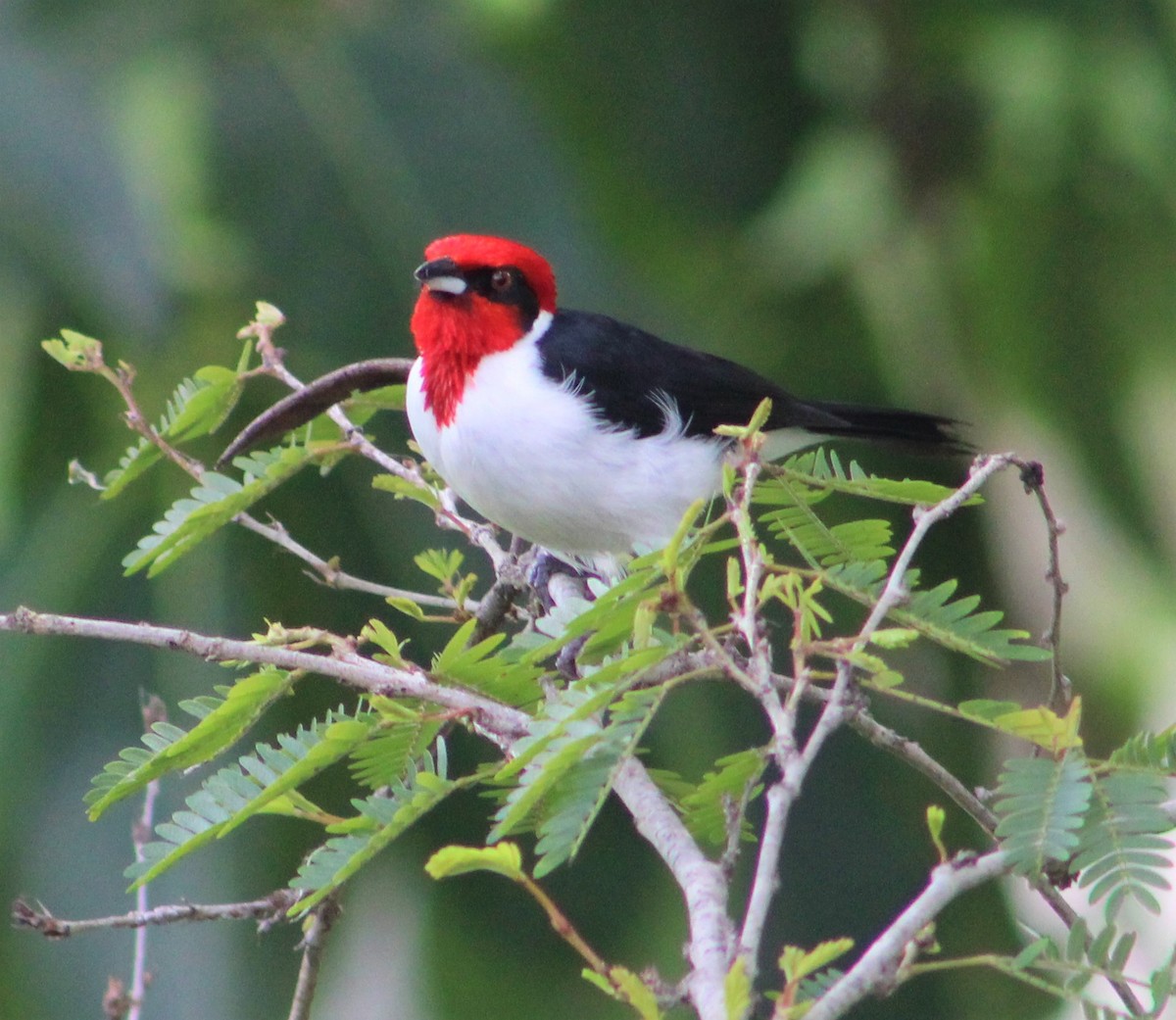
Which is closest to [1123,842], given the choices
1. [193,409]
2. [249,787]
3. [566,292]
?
[249,787]

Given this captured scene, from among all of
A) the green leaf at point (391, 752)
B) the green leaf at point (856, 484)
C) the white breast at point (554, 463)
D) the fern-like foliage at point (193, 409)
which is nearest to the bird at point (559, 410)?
the white breast at point (554, 463)

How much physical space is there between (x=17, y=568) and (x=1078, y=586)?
287 cm

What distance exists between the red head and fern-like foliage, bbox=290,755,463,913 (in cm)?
107

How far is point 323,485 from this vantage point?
356 cm

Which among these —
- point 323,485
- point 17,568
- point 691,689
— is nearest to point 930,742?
point 691,689

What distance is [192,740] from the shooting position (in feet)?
4.34

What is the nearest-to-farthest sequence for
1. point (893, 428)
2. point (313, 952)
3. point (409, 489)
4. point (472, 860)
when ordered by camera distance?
1. point (472, 860)
2. point (313, 952)
3. point (409, 489)
4. point (893, 428)

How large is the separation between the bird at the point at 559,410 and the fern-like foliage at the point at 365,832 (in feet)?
3.01

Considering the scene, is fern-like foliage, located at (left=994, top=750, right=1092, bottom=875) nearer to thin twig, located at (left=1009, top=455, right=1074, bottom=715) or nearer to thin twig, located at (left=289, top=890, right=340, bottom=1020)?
thin twig, located at (left=1009, top=455, right=1074, bottom=715)

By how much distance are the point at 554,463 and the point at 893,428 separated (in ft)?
2.41

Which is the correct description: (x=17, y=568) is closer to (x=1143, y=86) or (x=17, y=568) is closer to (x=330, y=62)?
(x=330, y=62)

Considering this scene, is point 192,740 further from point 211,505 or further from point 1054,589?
point 1054,589

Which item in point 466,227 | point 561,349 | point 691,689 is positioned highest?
point 466,227

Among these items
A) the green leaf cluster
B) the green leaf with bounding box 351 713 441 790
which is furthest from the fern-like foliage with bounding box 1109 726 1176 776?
the green leaf with bounding box 351 713 441 790
